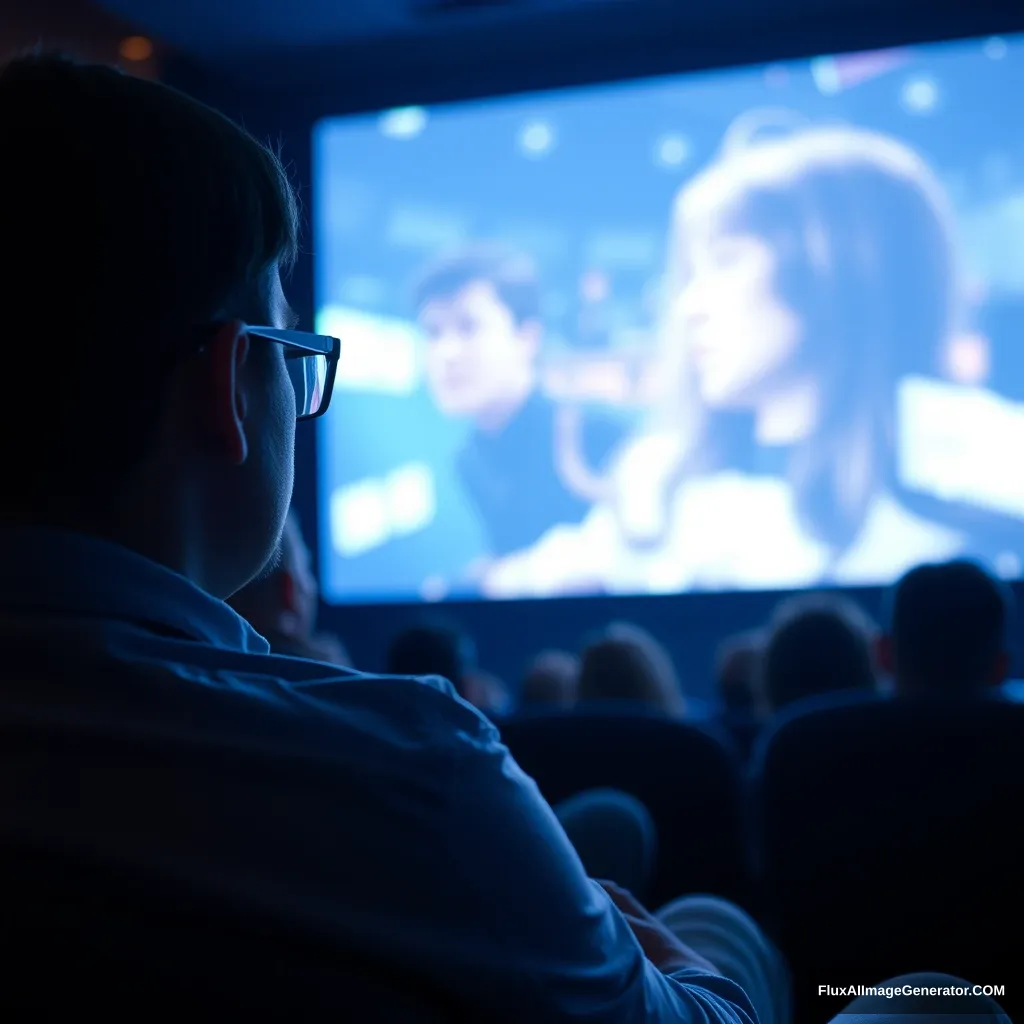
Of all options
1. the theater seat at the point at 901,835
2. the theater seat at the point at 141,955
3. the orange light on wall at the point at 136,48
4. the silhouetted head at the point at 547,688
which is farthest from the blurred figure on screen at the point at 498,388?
the theater seat at the point at 141,955

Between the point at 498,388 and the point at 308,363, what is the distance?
206 inches

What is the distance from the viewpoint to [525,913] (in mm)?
635

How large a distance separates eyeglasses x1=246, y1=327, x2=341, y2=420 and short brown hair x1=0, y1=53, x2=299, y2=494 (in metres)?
0.07

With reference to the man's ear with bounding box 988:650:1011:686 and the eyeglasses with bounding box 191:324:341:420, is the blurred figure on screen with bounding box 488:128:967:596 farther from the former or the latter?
the eyeglasses with bounding box 191:324:341:420

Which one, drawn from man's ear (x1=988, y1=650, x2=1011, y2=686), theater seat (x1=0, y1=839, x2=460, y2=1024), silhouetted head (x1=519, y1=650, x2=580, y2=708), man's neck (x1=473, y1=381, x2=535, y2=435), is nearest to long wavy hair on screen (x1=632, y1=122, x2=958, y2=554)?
man's neck (x1=473, y1=381, x2=535, y2=435)

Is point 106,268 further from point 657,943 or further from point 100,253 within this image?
point 657,943

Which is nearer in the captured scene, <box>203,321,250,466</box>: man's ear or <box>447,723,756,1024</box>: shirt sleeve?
<box>447,723,756,1024</box>: shirt sleeve

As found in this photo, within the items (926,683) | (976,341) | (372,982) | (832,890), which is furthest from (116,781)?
(976,341)

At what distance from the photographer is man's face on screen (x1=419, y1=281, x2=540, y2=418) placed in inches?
241

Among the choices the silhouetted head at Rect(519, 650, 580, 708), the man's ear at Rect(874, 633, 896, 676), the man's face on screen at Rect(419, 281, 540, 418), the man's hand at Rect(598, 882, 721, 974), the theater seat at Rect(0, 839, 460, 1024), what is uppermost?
the man's face on screen at Rect(419, 281, 540, 418)

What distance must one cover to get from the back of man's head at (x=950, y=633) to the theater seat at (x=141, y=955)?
5.77 ft

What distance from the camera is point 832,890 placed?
1.94m

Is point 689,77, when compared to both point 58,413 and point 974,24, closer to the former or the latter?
point 974,24

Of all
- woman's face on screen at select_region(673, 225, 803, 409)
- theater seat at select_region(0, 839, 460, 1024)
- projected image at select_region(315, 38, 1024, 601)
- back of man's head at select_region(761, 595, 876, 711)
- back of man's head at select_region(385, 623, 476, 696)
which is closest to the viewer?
theater seat at select_region(0, 839, 460, 1024)
